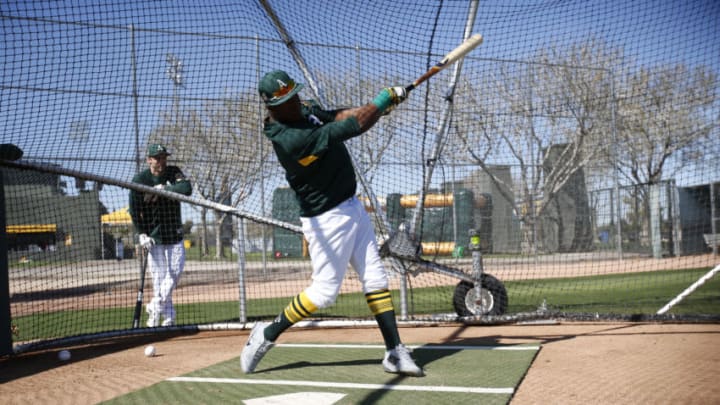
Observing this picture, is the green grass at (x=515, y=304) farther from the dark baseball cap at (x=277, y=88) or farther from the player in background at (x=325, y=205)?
the dark baseball cap at (x=277, y=88)

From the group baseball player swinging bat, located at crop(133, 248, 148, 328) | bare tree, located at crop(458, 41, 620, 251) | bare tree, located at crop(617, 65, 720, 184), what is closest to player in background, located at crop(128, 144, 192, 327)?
baseball player swinging bat, located at crop(133, 248, 148, 328)

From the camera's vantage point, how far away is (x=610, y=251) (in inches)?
492

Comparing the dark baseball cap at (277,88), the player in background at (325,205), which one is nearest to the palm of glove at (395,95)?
the player in background at (325,205)

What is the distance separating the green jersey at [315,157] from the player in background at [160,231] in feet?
10.2

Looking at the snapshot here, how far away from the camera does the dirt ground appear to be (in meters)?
3.62

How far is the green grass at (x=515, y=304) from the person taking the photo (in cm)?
785

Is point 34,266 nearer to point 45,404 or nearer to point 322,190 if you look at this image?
point 45,404

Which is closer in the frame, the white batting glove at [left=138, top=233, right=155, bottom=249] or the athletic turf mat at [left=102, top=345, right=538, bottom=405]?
the athletic turf mat at [left=102, top=345, right=538, bottom=405]

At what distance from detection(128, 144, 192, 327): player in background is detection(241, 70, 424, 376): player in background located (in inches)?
116

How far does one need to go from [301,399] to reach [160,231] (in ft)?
13.3

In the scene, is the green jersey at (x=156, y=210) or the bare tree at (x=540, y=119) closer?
the green jersey at (x=156, y=210)

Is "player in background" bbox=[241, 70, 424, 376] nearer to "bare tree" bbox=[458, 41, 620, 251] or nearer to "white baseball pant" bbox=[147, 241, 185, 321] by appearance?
"white baseball pant" bbox=[147, 241, 185, 321]

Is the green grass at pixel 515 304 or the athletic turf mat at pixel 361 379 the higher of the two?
the athletic turf mat at pixel 361 379

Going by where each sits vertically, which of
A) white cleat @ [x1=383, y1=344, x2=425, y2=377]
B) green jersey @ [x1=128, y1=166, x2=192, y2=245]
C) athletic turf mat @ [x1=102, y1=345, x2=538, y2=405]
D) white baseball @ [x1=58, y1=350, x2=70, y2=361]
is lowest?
white baseball @ [x1=58, y1=350, x2=70, y2=361]
